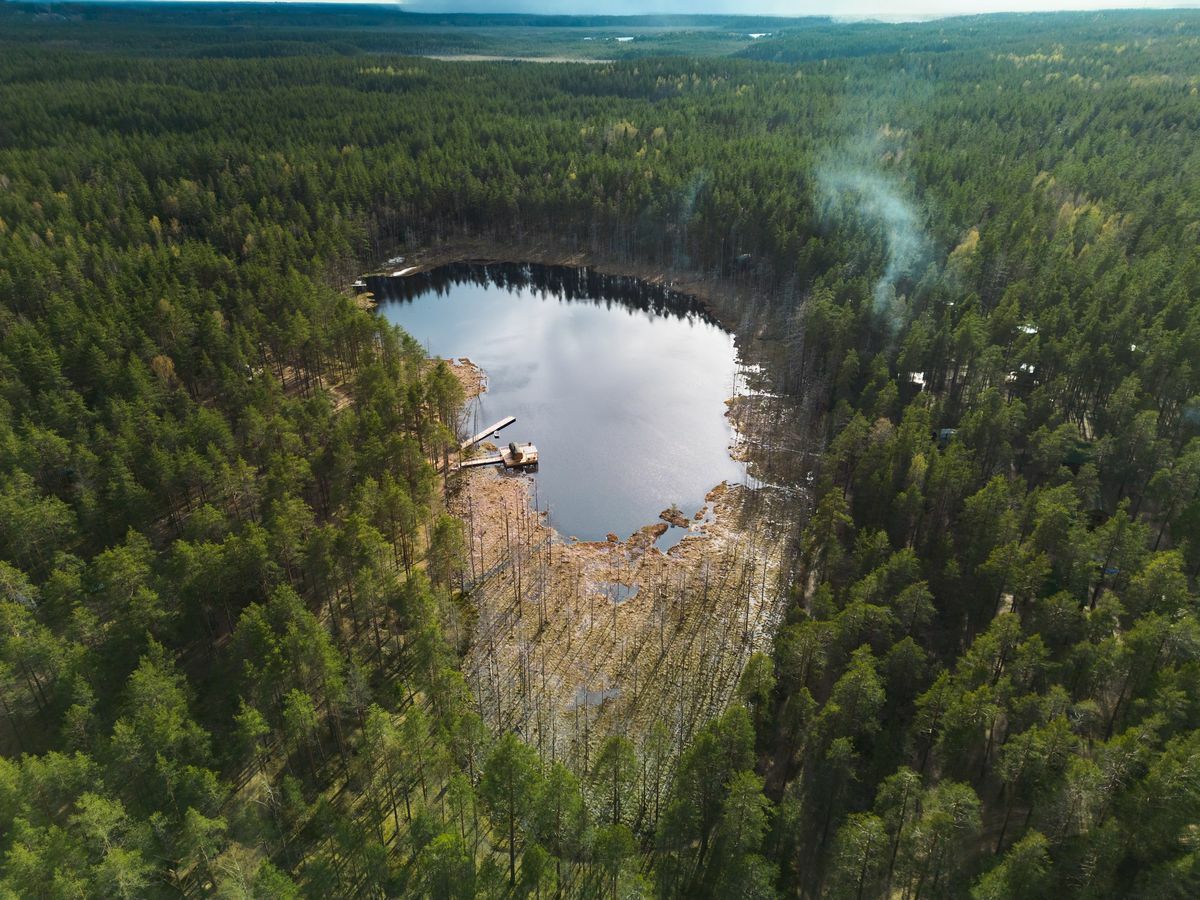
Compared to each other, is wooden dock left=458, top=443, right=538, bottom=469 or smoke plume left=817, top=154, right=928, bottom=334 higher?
smoke plume left=817, top=154, right=928, bottom=334

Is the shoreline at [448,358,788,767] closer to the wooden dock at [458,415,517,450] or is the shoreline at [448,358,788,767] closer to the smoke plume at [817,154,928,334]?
the wooden dock at [458,415,517,450]

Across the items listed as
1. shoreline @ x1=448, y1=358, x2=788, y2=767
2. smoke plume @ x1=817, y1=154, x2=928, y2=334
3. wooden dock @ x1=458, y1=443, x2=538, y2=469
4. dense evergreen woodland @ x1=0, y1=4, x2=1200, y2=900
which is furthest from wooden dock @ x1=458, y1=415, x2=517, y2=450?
smoke plume @ x1=817, y1=154, x2=928, y2=334

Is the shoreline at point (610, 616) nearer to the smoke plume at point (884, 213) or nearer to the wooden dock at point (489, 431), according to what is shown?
the wooden dock at point (489, 431)

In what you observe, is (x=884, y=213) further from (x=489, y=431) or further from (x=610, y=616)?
(x=610, y=616)

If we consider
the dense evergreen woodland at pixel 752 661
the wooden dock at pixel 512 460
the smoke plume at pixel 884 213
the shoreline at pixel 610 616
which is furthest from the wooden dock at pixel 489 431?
the smoke plume at pixel 884 213

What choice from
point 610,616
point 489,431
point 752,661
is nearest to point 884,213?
point 489,431

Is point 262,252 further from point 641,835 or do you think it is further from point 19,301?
point 641,835
